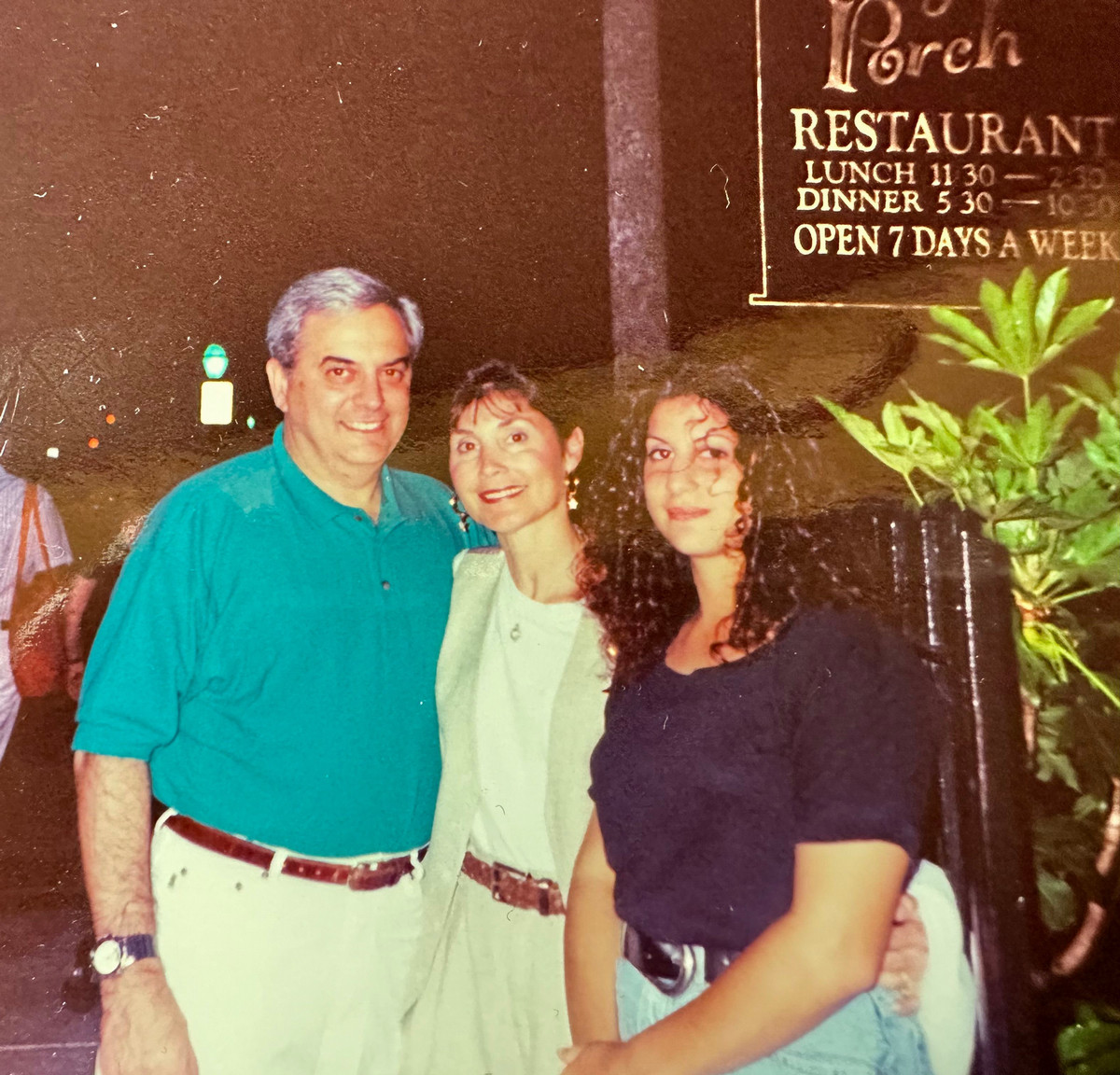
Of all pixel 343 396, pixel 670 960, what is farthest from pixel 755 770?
pixel 343 396

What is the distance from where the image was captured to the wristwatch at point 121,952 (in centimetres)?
219

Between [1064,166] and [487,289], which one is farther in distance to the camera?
[1064,166]

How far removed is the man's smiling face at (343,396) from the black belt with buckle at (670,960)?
115cm

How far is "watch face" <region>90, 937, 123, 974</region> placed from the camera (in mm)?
2189

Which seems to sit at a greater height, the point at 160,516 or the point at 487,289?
the point at 487,289

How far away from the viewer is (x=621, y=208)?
2.55m

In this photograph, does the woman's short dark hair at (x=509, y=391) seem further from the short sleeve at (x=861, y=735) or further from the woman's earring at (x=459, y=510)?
the short sleeve at (x=861, y=735)

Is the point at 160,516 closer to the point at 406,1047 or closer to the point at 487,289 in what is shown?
the point at 487,289

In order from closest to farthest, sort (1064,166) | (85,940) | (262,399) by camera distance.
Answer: (85,940) → (262,399) → (1064,166)

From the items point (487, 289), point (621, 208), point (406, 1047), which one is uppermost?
point (621, 208)

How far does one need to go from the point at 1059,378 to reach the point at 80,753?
2383mm

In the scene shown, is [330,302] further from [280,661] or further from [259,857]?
[259,857]

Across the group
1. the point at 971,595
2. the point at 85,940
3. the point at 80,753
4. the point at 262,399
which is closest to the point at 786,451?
the point at 971,595

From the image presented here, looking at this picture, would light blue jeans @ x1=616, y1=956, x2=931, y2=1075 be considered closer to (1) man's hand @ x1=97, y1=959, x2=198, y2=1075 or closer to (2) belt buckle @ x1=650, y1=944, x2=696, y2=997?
(2) belt buckle @ x1=650, y1=944, x2=696, y2=997
